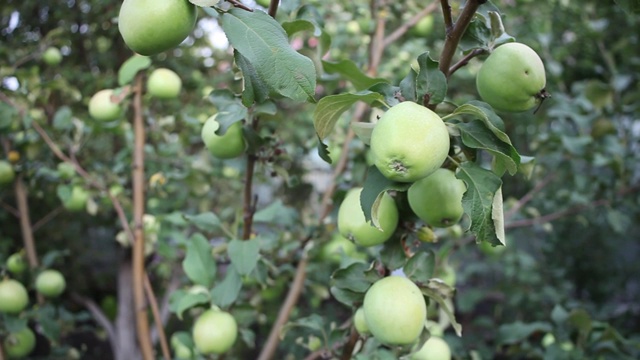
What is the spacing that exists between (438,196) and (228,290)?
1.50 ft

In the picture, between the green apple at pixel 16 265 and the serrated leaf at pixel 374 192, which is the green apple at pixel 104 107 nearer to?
the green apple at pixel 16 265

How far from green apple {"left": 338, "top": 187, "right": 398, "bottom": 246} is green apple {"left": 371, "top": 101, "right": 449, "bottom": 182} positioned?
120 millimetres

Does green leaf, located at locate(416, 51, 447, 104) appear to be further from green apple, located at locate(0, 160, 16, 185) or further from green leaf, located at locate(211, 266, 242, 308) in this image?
green apple, located at locate(0, 160, 16, 185)

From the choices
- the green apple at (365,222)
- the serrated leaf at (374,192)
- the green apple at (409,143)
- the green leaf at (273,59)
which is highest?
the green leaf at (273,59)

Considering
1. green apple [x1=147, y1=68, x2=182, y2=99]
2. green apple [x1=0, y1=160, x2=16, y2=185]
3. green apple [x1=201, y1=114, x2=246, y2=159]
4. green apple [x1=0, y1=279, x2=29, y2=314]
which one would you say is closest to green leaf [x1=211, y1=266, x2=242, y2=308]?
green apple [x1=201, y1=114, x2=246, y2=159]

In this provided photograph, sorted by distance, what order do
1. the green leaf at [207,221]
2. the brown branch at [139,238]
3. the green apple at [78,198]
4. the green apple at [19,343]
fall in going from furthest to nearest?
the green apple at [78,198]
the green apple at [19,343]
the brown branch at [139,238]
the green leaf at [207,221]

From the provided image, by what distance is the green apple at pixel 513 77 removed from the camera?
1.90ft

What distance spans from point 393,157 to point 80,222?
218 cm

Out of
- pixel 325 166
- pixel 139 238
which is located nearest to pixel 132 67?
pixel 139 238

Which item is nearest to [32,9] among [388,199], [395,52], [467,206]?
[395,52]

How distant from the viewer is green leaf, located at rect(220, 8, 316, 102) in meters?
0.51

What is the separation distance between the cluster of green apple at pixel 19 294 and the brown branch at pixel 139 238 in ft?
0.87

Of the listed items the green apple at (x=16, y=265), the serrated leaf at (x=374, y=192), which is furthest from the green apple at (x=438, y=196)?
the green apple at (x=16, y=265)

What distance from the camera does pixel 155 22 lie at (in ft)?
1.73
